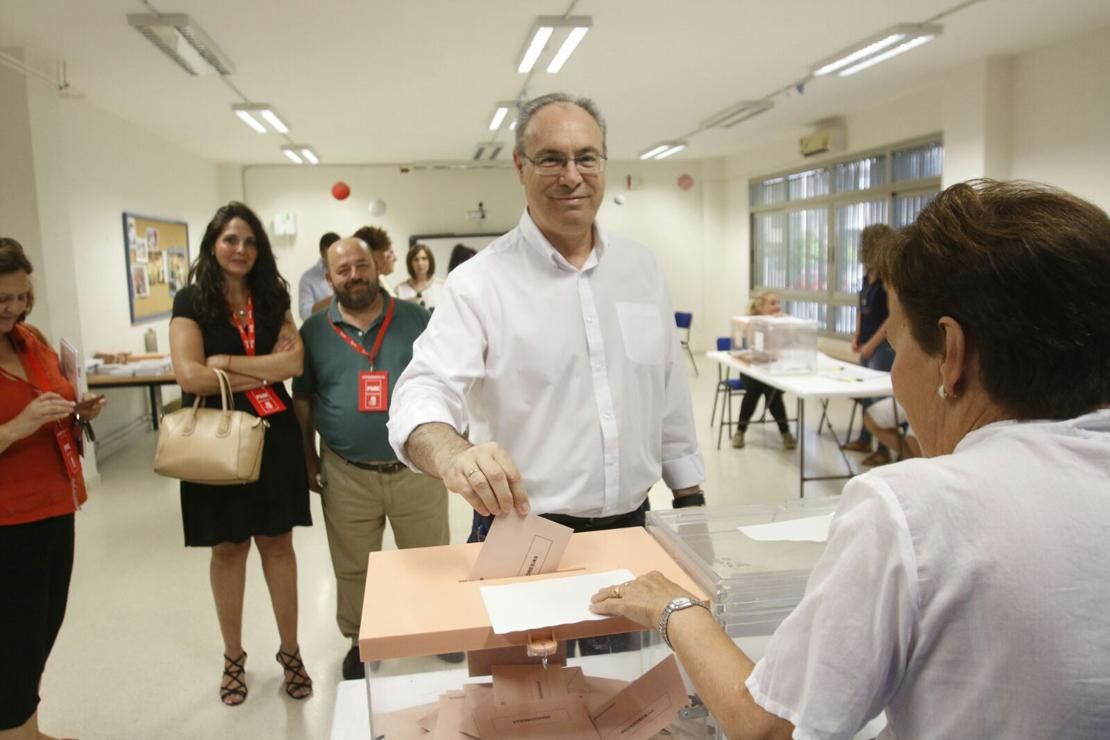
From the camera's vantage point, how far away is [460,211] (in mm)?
11570

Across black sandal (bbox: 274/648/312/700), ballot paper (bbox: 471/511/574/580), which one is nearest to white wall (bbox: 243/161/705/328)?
black sandal (bbox: 274/648/312/700)

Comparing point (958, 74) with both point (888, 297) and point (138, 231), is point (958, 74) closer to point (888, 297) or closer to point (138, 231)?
point (888, 297)

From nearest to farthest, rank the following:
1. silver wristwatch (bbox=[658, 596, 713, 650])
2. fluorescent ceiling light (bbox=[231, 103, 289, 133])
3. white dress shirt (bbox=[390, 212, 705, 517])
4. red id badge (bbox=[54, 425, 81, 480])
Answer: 1. silver wristwatch (bbox=[658, 596, 713, 650])
2. white dress shirt (bbox=[390, 212, 705, 517])
3. red id badge (bbox=[54, 425, 81, 480])
4. fluorescent ceiling light (bbox=[231, 103, 289, 133])

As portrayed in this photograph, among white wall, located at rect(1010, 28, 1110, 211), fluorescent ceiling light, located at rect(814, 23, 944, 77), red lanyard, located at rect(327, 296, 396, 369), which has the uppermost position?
fluorescent ceiling light, located at rect(814, 23, 944, 77)

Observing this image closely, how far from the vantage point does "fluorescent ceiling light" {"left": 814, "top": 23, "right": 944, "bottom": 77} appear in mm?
5027

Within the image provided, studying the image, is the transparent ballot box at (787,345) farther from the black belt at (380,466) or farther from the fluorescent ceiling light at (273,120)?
the fluorescent ceiling light at (273,120)

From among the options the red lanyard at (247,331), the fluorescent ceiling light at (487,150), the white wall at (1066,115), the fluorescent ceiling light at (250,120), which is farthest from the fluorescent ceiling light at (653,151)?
the red lanyard at (247,331)

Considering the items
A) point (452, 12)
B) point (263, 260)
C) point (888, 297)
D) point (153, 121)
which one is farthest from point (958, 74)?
point (153, 121)

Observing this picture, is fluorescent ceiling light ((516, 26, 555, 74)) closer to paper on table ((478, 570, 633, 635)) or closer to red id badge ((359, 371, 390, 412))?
red id badge ((359, 371, 390, 412))

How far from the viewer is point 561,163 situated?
1.59 m

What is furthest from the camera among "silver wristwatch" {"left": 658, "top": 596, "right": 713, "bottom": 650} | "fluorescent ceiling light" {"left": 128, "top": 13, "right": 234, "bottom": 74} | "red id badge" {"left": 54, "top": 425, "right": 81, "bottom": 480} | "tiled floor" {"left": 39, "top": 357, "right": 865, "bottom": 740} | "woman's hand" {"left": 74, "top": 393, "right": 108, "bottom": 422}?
"fluorescent ceiling light" {"left": 128, "top": 13, "right": 234, "bottom": 74}

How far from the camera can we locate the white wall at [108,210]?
611 cm

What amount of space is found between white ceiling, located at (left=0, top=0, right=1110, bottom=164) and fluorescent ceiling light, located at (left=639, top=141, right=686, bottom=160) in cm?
158

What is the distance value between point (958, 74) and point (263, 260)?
6.22 metres
